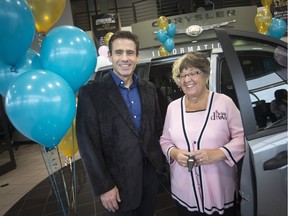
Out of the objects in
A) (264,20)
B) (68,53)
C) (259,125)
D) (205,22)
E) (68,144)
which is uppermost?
(205,22)

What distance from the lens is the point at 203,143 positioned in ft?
4.95

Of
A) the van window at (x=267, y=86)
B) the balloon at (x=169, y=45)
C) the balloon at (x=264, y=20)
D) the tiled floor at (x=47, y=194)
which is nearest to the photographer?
the van window at (x=267, y=86)

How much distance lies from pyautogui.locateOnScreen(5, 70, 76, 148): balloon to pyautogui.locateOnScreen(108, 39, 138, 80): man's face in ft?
1.17

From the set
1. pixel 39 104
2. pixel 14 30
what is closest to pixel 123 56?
pixel 39 104

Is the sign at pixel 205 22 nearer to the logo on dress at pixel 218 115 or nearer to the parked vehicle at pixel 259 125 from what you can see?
the parked vehicle at pixel 259 125

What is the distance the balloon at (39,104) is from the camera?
1.54 meters

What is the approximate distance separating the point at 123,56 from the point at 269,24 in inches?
164

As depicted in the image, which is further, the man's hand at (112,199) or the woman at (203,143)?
the man's hand at (112,199)

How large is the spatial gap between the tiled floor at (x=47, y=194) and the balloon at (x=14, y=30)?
109 cm

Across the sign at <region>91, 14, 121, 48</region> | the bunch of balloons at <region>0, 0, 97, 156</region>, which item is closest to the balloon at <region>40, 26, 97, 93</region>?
the bunch of balloons at <region>0, 0, 97, 156</region>

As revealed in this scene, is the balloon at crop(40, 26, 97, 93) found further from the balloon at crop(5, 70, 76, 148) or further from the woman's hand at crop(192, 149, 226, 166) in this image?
the woman's hand at crop(192, 149, 226, 166)

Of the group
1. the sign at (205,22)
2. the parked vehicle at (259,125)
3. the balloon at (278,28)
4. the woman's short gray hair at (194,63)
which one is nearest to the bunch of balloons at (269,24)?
the balloon at (278,28)

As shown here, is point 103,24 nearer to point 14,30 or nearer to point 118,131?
point 14,30

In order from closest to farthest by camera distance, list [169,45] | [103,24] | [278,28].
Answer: [278,28] < [169,45] < [103,24]
